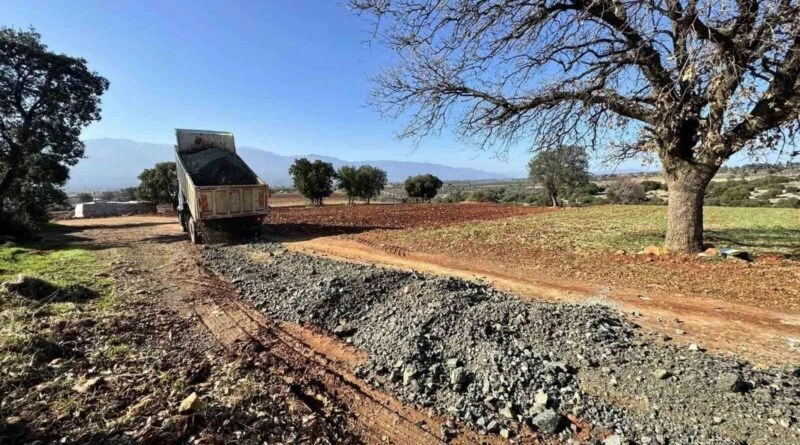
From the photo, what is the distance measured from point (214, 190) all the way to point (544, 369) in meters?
11.5

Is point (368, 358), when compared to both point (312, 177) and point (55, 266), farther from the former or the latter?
point (312, 177)

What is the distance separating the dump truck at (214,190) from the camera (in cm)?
1245

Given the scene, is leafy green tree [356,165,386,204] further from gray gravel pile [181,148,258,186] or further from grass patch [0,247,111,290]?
grass patch [0,247,111,290]

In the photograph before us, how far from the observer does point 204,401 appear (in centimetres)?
345

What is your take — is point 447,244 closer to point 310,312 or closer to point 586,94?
point 586,94

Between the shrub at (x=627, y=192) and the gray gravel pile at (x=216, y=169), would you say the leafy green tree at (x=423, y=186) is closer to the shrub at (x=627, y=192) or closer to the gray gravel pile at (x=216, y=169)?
the shrub at (x=627, y=192)

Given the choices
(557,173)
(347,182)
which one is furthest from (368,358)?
(347,182)

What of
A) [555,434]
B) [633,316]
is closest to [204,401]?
[555,434]

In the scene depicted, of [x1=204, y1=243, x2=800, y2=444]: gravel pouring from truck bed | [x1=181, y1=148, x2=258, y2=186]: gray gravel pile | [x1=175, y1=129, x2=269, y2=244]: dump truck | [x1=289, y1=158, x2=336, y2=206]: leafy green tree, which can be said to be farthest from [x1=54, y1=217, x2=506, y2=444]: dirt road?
[x1=289, y1=158, x2=336, y2=206]: leafy green tree

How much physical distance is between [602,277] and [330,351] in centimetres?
573

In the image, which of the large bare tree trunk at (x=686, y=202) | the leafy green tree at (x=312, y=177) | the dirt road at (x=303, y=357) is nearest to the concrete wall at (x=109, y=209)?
the leafy green tree at (x=312, y=177)

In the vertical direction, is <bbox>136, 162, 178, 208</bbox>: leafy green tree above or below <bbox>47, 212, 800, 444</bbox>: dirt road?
above

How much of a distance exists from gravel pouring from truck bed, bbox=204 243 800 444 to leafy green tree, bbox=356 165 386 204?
3620 cm

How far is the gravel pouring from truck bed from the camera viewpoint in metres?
3.16
